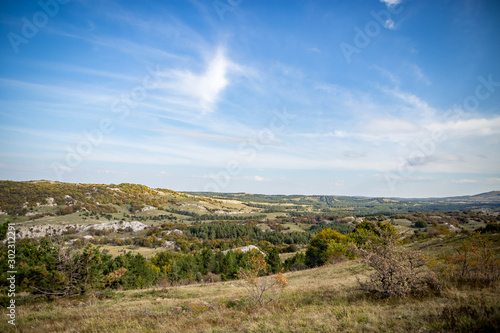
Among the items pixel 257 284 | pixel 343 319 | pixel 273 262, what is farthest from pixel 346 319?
pixel 273 262

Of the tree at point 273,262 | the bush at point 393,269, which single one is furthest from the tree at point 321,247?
the bush at point 393,269

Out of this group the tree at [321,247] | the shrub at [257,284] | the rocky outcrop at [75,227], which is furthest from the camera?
the rocky outcrop at [75,227]

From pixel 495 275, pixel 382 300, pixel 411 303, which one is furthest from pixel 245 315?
pixel 495 275

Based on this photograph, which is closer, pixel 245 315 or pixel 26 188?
pixel 245 315

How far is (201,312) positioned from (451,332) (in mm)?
10101

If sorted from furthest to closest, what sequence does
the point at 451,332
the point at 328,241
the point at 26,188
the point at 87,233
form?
the point at 26,188 → the point at 87,233 → the point at 328,241 → the point at 451,332

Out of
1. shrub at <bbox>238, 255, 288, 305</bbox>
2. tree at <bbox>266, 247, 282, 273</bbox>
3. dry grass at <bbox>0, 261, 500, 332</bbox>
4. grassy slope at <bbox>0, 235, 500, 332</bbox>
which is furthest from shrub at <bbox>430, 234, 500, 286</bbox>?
tree at <bbox>266, 247, 282, 273</bbox>

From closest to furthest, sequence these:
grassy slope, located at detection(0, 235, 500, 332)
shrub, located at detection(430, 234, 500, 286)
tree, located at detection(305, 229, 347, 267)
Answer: grassy slope, located at detection(0, 235, 500, 332), shrub, located at detection(430, 234, 500, 286), tree, located at detection(305, 229, 347, 267)

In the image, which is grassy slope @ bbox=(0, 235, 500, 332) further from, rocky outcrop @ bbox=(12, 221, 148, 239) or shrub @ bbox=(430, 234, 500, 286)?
rocky outcrop @ bbox=(12, 221, 148, 239)

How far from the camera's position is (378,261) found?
32.4 ft

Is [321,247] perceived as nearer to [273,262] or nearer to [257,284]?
[273,262]

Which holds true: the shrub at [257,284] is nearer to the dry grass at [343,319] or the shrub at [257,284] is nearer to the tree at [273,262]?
the dry grass at [343,319]

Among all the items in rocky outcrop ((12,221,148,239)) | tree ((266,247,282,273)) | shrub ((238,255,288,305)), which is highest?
shrub ((238,255,288,305))

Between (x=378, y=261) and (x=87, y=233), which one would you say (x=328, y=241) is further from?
(x=87, y=233)
